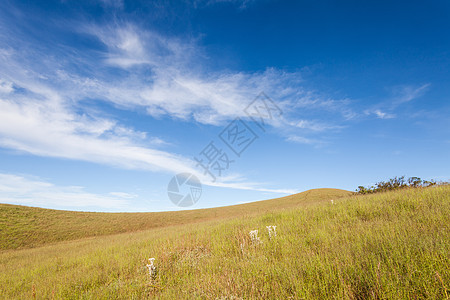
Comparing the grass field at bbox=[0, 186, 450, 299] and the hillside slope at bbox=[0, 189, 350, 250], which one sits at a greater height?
the grass field at bbox=[0, 186, 450, 299]

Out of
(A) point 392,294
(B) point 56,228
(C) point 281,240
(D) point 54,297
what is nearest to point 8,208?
(B) point 56,228

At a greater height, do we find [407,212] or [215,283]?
Result: [407,212]

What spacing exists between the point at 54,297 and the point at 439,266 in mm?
7740

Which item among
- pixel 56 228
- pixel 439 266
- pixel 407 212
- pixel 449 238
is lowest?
pixel 56 228

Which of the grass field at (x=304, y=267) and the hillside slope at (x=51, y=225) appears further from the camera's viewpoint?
the hillside slope at (x=51, y=225)

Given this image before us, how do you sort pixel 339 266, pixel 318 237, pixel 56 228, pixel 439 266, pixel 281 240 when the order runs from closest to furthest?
pixel 439 266
pixel 339 266
pixel 318 237
pixel 281 240
pixel 56 228

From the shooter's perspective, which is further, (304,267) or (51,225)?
(51,225)

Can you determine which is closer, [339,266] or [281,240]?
[339,266]

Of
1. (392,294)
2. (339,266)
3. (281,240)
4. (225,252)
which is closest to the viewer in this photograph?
(392,294)

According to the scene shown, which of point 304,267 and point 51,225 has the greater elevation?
point 304,267

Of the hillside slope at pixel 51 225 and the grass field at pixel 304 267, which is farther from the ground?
the grass field at pixel 304 267

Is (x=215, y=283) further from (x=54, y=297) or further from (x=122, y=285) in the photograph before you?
(x=54, y=297)

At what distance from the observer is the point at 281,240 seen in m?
5.65

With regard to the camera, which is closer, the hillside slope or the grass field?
the grass field
